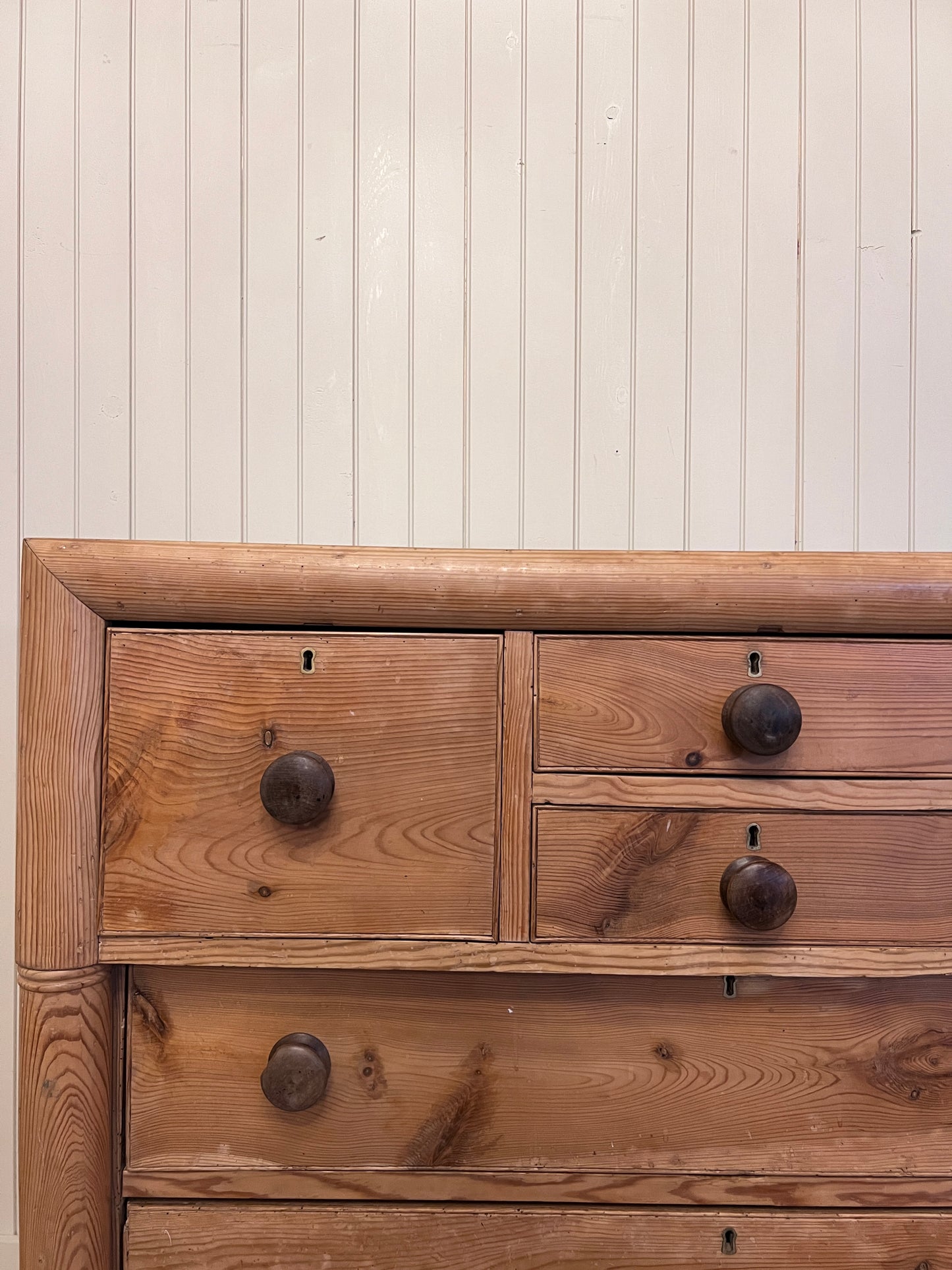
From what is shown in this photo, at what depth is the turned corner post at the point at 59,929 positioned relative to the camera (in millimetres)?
595

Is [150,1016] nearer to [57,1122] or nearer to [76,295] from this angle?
[57,1122]

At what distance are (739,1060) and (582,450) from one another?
30.8 inches

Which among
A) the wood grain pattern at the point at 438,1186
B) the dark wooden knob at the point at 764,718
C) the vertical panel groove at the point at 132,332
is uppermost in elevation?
the vertical panel groove at the point at 132,332

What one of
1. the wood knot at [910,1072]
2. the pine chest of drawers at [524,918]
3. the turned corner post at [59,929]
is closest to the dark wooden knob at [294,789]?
the pine chest of drawers at [524,918]

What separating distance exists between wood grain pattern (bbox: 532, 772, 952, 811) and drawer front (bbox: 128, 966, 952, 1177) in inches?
5.8

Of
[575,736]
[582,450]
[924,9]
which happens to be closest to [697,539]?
[582,450]

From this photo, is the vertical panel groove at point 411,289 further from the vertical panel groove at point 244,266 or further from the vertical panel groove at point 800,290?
the vertical panel groove at point 800,290

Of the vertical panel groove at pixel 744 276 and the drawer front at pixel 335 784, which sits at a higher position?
the vertical panel groove at pixel 744 276

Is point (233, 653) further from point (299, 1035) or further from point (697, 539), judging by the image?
point (697, 539)

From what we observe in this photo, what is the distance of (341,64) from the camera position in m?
1.09

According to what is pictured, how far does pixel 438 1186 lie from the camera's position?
2.06 ft

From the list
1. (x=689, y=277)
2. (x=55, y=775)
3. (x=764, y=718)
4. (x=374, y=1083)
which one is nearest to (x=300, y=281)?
(x=689, y=277)

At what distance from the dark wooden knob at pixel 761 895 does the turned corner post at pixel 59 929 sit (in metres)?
0.50

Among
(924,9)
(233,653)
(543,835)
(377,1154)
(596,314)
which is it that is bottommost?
(377,1154)
